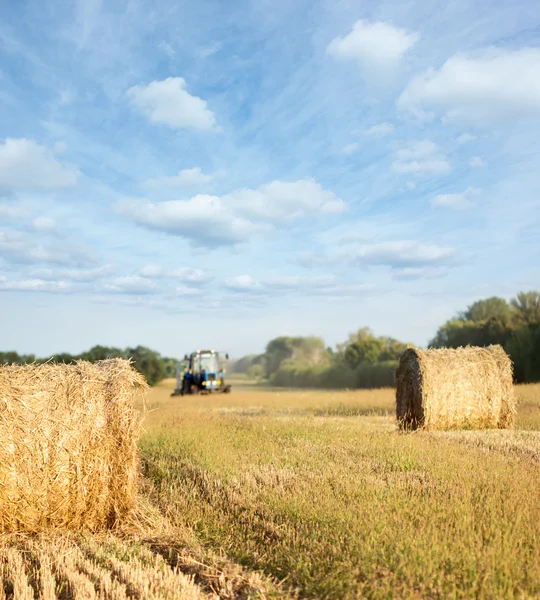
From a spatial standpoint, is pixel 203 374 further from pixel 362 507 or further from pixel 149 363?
pixel 149 363

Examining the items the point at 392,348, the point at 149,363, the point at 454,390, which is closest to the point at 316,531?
the point at 454,390

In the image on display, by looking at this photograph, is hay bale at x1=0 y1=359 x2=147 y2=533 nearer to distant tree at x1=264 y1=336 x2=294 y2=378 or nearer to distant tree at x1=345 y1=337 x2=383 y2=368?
distant tree at x1=345 y1=337 x2=383 y2=368

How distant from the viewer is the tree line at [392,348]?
32844mm

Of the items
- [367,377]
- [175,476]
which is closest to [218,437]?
[175,476]

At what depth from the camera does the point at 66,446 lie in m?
6.80

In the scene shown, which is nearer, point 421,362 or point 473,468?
point 473,468

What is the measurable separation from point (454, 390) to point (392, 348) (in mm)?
43638

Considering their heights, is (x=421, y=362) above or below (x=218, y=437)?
above

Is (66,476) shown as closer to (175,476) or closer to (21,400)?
(21,400)

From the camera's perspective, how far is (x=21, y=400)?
21.8 feet

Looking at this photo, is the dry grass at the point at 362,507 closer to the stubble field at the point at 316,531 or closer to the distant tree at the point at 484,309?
the stubble field at the point at 316,531

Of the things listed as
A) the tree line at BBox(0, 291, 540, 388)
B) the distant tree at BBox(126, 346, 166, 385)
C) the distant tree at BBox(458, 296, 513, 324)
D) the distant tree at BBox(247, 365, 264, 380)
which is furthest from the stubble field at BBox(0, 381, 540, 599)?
the distant tree at BBox(247, 365, 264, 380)

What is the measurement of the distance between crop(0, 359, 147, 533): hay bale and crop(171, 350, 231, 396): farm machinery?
864 inches

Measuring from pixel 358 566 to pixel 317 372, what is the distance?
55.1 meters
